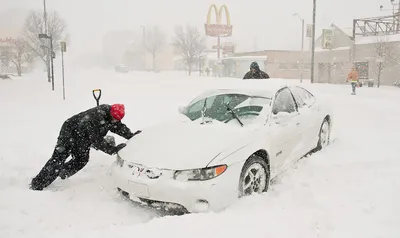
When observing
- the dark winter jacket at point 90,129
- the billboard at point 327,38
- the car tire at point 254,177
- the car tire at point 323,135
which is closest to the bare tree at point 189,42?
the billboard at point 327,38

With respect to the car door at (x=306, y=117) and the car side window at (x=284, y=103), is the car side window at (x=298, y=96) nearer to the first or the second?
the car door at (x=306, y=117)

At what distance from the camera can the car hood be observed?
357 cm

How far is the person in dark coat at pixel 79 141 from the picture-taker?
14.6ft

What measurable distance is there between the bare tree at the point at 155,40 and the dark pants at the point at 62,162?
70899 millimetres

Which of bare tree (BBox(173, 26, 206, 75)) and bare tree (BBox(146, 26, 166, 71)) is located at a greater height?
bare tree (BBox(146, 26, 166, 71))

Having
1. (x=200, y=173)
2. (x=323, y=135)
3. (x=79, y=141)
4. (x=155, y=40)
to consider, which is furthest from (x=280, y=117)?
(x=155, y=40)

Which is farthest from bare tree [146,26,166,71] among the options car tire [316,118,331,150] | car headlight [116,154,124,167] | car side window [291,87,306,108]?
car headlight [116,154,124,167]

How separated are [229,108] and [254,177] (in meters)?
1.13

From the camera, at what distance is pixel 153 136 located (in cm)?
431

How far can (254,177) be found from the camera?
3.89 metres

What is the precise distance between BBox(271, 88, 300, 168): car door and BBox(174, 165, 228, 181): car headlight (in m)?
1.09

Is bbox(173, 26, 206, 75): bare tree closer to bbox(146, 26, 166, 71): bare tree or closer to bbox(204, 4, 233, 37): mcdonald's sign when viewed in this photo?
bbox(204, 4, 233, 37): mcdonald's sign

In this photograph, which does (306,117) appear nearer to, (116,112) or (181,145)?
(181,145)

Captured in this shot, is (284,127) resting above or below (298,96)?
below
